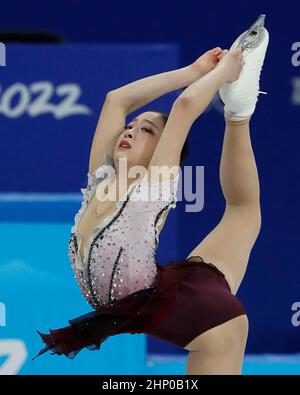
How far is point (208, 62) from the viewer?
10.0 ft

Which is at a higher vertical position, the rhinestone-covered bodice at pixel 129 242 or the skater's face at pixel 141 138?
the skater's face at pixel 141 138

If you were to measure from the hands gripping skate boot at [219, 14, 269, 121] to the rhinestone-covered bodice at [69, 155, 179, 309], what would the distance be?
36cm

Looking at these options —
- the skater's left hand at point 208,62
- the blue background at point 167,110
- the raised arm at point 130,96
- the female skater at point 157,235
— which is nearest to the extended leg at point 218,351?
the female skater at point 157,235

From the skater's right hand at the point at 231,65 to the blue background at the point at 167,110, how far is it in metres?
0.97

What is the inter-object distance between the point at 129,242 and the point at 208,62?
2.03 ft

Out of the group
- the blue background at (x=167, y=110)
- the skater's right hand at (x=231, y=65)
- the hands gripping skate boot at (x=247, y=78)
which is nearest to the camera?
the skater's right hand at (x=231, y=65)

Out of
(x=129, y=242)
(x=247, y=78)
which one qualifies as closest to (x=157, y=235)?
(x=129, y=242)

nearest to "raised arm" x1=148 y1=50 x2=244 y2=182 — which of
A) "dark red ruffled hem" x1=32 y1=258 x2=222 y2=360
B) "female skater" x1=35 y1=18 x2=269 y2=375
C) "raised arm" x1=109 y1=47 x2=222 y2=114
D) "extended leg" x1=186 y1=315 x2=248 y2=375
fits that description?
"female skater" x1=35 y1=18 x2=269 y2=375

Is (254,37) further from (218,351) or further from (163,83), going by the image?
(218,351)

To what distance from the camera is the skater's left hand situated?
3.04 metres

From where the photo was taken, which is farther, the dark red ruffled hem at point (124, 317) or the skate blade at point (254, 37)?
the skate blade at point (254, 37)

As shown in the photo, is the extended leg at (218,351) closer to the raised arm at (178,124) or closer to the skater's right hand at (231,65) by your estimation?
the raised arm at (178,124)

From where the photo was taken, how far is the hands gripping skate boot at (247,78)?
3010 millimetres

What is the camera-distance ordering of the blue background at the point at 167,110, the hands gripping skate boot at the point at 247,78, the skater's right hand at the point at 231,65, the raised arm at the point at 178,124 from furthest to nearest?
the blue background at the point at 167,110, the hands gripping skate boot at the point at 247,78, the skater's right hand at the point at 231,65, the raised arm at the point at 178,124
